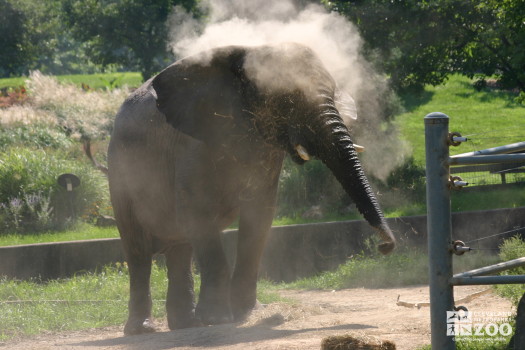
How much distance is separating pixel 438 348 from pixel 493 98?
83.5 ft

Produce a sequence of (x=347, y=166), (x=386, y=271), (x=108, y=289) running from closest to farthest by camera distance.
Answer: (x=347, y=166), (x=108, y=289), (x=386, y=271)

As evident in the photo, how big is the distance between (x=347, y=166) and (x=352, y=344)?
6.57ft

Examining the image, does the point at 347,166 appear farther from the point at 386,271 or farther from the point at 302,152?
the point at 386,271

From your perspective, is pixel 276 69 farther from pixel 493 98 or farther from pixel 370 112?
pixel 493 98

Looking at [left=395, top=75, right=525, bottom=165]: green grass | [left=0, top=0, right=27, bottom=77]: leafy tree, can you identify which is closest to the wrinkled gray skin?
[left=395, top=75, right=525, bottom=165]: green grass

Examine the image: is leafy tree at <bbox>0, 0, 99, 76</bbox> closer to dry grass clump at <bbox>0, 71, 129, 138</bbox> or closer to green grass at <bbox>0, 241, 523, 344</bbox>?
dry grass clump at <bbox>0, 71, 129, 138</bbox>

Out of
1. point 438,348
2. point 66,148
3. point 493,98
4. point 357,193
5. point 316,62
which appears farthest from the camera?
point 493,98

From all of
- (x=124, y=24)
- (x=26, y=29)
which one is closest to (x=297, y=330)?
(x=124, y=24)

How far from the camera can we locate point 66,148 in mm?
20938

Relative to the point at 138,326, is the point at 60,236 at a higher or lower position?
higher

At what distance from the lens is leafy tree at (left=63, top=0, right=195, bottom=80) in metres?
34.1

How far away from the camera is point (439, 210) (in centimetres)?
471

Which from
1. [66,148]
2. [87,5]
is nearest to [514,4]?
[66,148]

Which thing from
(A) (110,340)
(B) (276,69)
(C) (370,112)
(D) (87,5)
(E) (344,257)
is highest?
(D) (87,5)
